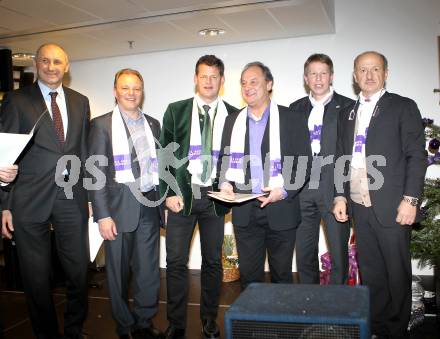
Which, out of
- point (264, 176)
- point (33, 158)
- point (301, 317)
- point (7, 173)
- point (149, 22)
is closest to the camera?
point (301, 317)

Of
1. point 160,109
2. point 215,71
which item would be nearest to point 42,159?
point 215,71

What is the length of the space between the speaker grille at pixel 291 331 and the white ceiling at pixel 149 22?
289cm

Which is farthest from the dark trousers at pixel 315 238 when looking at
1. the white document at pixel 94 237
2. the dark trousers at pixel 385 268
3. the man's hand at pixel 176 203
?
the white document at pixel 94 237

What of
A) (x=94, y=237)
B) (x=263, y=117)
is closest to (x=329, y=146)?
(x=263, y=117)

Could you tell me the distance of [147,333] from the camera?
119 inches

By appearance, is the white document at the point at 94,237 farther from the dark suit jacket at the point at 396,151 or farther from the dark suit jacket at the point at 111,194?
the dark suit jacket at the point at 396,151

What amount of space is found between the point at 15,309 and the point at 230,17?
136 inches

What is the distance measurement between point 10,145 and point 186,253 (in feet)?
4.41

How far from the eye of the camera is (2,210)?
2.83 m

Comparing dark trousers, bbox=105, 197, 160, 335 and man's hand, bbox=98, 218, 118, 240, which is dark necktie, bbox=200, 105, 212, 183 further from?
man's hand, bbox=98, 218, 118, 240

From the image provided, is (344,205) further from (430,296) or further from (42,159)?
(42,159)

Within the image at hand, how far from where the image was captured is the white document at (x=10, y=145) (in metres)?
2.36

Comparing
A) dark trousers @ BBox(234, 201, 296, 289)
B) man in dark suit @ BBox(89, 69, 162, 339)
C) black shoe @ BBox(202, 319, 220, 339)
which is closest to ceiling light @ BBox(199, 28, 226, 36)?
man in dark suit @ BBox(89, 69, 162, 339)

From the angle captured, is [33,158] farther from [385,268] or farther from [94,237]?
[385,268]
